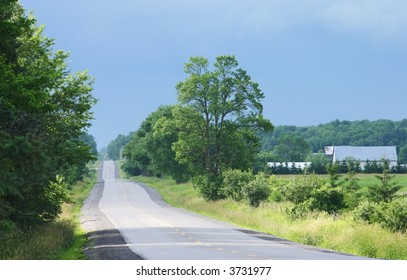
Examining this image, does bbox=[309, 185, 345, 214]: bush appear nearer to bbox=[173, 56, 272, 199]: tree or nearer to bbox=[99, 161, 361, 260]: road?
bbox=[99, 161, 361, 260]: road

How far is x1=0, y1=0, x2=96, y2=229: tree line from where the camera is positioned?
48.0ft

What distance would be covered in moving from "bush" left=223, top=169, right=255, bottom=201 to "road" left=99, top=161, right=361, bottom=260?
6.33m

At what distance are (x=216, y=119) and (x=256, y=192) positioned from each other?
59.9 ft

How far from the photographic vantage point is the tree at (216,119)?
70.0m

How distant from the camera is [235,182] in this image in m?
61.7

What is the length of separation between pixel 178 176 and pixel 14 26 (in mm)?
88285

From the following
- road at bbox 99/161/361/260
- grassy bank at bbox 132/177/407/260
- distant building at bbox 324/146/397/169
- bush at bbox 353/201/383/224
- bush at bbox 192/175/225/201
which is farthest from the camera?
distant building at bbox 324/146/397/169

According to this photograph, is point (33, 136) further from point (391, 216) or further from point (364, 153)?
point (364, 153)

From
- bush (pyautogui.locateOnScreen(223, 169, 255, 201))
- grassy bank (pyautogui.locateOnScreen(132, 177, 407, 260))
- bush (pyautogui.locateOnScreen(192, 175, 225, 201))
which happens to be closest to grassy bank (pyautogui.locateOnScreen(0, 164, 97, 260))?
grassy bank (pyautogui.locateOnScreen(132, 177, 407, 260))

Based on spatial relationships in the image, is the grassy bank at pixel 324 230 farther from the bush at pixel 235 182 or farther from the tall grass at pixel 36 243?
the tall grass at pixel 36 243

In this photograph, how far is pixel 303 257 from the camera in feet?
78.9

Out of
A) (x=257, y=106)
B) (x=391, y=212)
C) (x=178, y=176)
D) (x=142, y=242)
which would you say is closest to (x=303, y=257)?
(x=391, y=212)

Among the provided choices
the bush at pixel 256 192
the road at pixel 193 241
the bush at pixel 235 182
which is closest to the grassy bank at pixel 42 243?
the road at pixel 193 241
